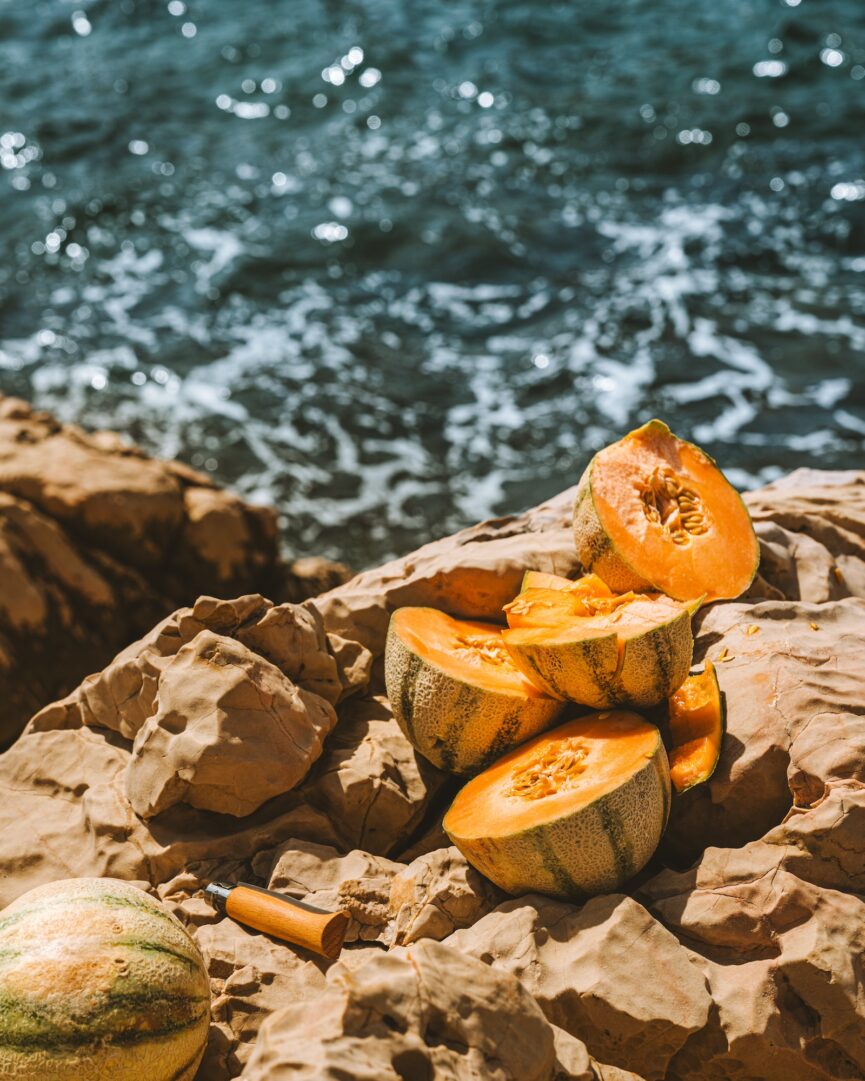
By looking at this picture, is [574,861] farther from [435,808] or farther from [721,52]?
[721,52]

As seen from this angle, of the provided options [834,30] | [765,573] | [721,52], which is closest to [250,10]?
[721,52]

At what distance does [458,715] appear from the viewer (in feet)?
10.4

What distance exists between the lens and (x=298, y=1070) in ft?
6.61

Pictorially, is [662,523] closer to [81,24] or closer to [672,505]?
[672,505]

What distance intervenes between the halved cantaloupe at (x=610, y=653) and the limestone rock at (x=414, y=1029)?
2.94ft

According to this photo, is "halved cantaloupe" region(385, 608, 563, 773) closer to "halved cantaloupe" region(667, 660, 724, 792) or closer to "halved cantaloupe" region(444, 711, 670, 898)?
"halved cantaloupe" region(444, 711, 670, 898)

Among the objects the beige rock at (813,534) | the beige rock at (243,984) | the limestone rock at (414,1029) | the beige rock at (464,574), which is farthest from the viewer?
the beige rock at (813,534)

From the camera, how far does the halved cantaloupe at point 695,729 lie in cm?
301

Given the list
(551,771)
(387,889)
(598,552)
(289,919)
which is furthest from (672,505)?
(289,919)

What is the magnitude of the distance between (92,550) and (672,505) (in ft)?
11.6

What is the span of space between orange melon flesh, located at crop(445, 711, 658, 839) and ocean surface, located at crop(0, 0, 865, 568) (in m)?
4.44

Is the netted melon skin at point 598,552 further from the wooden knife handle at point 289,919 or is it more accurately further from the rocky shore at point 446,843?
the wooden knife handle at point 289,919

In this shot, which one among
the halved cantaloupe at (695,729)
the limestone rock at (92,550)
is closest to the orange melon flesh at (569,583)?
the halved cantaloupe at (695,729)

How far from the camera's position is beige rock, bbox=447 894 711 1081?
2549 mm
